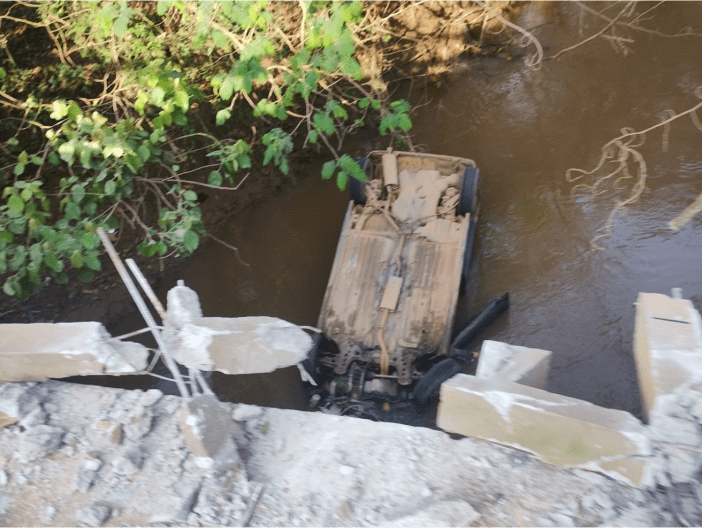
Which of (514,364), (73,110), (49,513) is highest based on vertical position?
(73,110)

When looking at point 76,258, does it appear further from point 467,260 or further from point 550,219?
point 550,219

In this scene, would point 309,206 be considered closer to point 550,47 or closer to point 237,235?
point 237,235

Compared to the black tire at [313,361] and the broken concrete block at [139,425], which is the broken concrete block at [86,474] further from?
the black tire at [313,361]

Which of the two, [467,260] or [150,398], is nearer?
[150,398]

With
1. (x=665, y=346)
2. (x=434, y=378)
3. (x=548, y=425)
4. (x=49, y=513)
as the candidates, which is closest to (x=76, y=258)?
(x=49, y=513)

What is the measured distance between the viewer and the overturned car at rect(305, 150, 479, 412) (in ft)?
12.9

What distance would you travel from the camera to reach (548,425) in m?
2.03

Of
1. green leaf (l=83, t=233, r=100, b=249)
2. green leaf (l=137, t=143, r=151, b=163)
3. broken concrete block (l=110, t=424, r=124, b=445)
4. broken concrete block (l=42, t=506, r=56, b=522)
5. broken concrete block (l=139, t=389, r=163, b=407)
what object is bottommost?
broken concrete block (l=42, t=506, r=56, b=522)

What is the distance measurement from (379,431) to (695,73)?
6.42 m

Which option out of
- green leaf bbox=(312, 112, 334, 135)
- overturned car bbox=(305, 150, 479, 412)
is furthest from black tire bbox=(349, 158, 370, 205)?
green leaf bbox=(312, 112, 334, 135)

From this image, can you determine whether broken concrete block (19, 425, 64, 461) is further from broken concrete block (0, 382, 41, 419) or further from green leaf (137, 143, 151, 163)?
green leaf (137, 143, 151, 163)

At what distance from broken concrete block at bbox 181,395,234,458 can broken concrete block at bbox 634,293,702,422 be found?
68.2 inches

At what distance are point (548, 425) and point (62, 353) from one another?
2.15 m

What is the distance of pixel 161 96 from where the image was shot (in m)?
3.33
